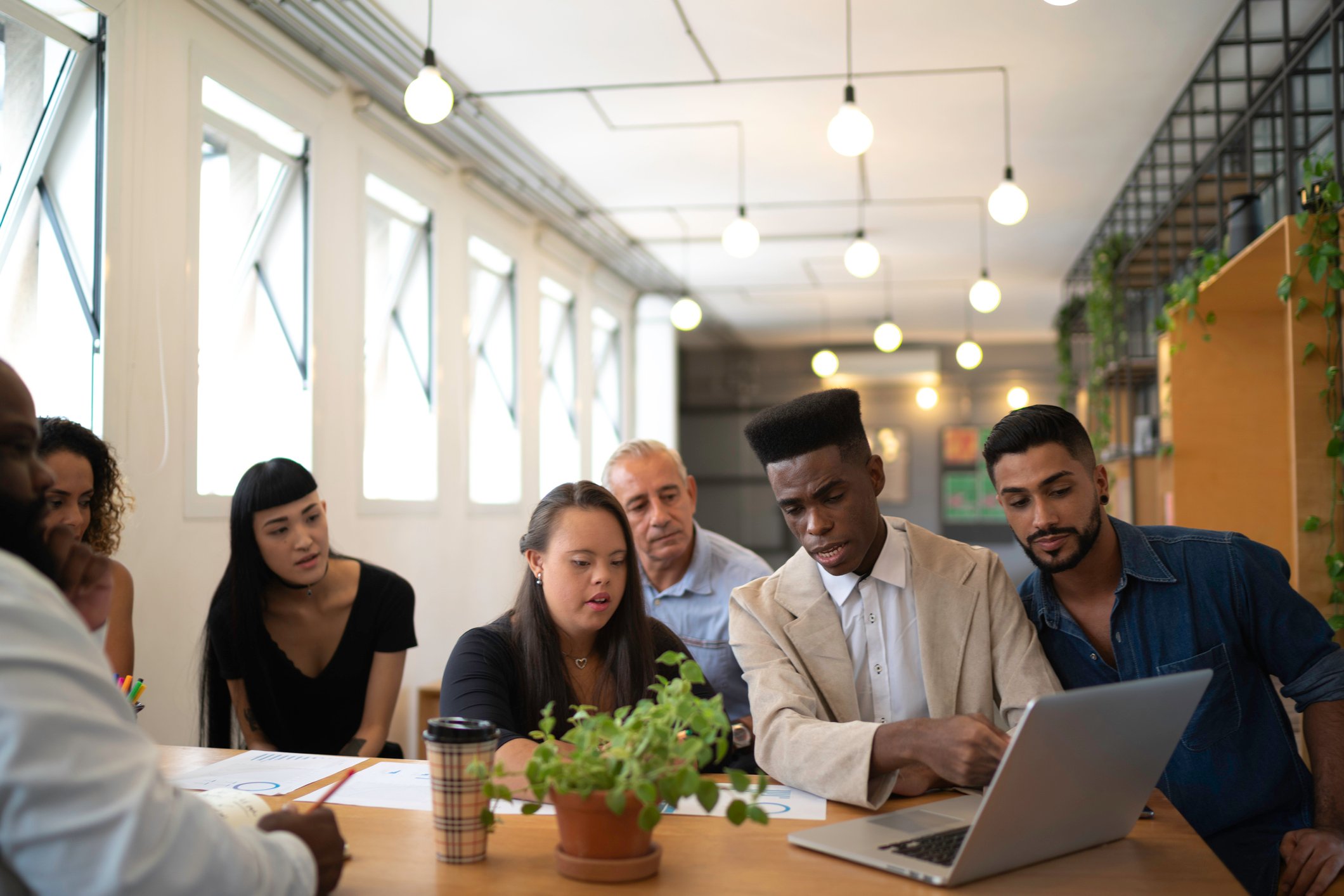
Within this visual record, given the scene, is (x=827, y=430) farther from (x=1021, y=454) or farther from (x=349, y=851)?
(x=349, y=851)

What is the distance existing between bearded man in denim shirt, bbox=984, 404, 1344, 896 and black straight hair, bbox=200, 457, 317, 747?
6.12 feet

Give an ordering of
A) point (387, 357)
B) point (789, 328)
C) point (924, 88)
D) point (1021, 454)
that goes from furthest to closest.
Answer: point (789, 328)
point (387, 357)
point (924, 88)
point (1021, 454)

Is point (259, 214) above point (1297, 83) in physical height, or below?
below

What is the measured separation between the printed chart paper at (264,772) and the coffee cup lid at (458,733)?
513 millimetres

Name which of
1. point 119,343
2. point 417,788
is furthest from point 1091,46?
point 417,788

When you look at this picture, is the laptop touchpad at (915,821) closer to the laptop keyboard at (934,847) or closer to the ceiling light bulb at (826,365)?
the laptop keyboard at (934,847)

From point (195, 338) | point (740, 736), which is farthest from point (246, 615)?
point (195, 338)

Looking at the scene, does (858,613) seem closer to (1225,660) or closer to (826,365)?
(1225,660)

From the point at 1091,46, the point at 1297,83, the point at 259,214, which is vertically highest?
the point at 1091,46

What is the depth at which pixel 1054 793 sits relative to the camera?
128 cm

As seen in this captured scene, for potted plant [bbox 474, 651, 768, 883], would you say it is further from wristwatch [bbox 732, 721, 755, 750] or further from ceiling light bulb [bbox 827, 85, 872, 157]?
ceiling light bulb [bbox 827, 85, 872, 157]

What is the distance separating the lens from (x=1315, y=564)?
337 cm

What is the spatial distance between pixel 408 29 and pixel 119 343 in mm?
2063

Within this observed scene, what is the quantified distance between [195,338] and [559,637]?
2.45 meters
